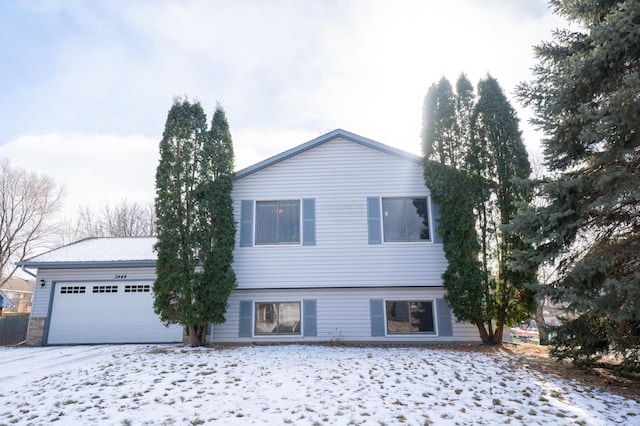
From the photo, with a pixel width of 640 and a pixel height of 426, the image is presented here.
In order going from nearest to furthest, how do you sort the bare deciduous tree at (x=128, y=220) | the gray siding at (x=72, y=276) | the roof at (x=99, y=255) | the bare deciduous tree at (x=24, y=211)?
the roof at (x=99, y=255) < the gray siding at (x=72, y=276) < the bare deciduous tree at (x=24, y=211) < the bare deciduous tree at (x=128, y=220)

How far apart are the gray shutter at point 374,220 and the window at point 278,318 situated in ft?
10.1

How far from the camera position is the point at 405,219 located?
1113cm

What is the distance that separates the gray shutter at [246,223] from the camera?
11173 mm

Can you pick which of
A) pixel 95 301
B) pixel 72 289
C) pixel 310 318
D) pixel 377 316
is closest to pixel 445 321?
pixel 377 316

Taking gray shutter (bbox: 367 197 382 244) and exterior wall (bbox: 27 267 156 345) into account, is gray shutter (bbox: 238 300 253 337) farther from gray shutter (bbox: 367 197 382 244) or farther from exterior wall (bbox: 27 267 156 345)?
gray shutter (bbox: 367 197 382 244)

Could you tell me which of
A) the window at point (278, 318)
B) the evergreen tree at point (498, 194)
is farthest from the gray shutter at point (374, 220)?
the window at point (278, 318)

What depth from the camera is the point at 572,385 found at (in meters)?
5.95

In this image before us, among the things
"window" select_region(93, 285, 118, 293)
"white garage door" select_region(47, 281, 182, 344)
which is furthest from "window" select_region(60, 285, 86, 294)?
"window" select_region(93, 285, 118, 293)

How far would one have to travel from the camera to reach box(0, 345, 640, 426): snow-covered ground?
15.3ft

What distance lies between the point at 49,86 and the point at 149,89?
2.34 metres

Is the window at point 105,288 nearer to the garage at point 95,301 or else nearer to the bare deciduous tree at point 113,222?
the garage at point 95,301

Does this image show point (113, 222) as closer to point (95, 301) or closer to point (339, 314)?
point (95, 301)

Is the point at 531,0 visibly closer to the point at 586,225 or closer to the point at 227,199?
the point at 586,225

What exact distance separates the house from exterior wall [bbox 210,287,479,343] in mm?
29
